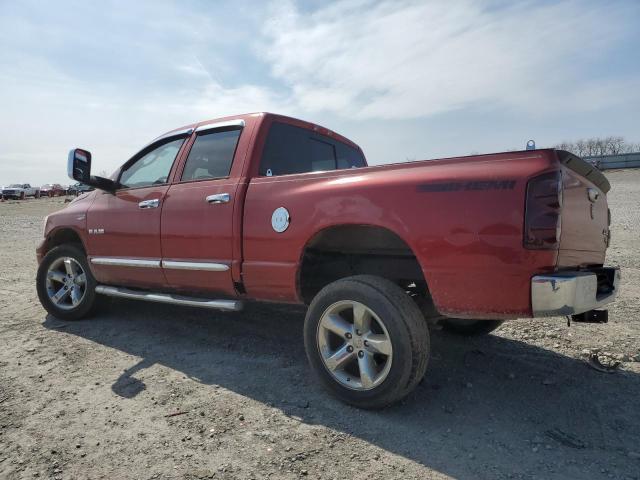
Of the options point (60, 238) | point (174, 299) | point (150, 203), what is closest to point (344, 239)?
point (174, 299)

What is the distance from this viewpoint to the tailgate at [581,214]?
7.59 ft

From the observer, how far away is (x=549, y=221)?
2.17 meters

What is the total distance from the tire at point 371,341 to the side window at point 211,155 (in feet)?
5.03

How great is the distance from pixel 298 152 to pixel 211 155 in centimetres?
78

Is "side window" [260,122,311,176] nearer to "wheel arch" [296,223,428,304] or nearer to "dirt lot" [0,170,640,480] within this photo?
"wheel arch" [296,223,428,304]

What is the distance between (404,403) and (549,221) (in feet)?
4.73

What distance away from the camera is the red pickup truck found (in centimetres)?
226

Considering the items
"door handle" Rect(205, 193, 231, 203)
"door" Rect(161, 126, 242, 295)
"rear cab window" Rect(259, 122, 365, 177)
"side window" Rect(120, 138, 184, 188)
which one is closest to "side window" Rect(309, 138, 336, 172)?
"rear cab window" Rect(259, 122, 365, 177)

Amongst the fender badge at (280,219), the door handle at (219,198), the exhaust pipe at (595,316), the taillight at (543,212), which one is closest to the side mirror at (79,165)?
the door handle at (219,198)

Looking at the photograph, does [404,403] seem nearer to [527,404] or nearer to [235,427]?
[527,404]

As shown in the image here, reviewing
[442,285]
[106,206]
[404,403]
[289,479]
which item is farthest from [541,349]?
[106,206]

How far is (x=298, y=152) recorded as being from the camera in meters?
3.94

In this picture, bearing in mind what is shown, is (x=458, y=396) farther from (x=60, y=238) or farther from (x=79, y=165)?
A: (x=60, y=238)

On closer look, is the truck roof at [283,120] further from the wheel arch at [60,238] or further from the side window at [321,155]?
the wheel arch at [60,238]
